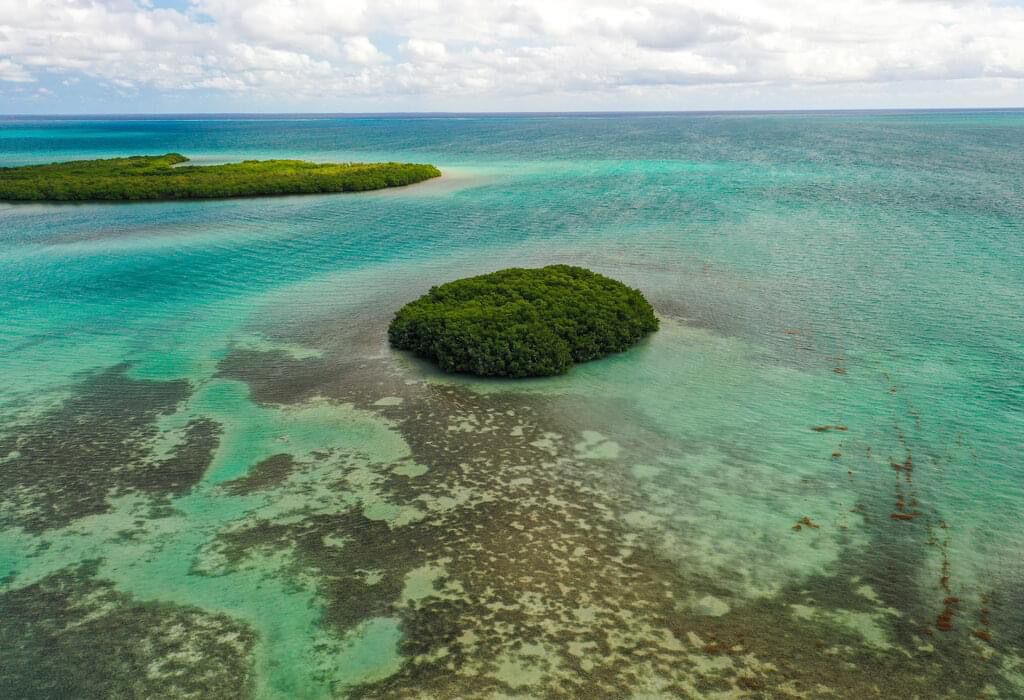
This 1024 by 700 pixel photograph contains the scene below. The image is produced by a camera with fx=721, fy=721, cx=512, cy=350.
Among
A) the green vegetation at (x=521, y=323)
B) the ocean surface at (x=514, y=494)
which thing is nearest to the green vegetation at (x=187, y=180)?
the ocean surface at (x=514, y=494)

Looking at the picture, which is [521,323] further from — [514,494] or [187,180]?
[187,180]

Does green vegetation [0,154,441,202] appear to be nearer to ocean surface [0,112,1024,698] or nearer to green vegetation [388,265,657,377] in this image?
ocean surface [0,112,1024,698]

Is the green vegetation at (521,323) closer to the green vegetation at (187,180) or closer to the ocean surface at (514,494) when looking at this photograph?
the ocean surface at (514,494)

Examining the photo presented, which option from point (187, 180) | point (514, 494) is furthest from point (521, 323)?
point (187, 180)

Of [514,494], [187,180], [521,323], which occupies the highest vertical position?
[187,180]

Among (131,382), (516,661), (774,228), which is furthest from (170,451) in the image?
(774,228)


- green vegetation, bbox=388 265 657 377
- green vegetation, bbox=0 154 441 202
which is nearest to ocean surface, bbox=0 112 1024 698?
green vegetation, bbox=388 265 657 377

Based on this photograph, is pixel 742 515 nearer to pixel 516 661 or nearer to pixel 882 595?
pixel 882 595
